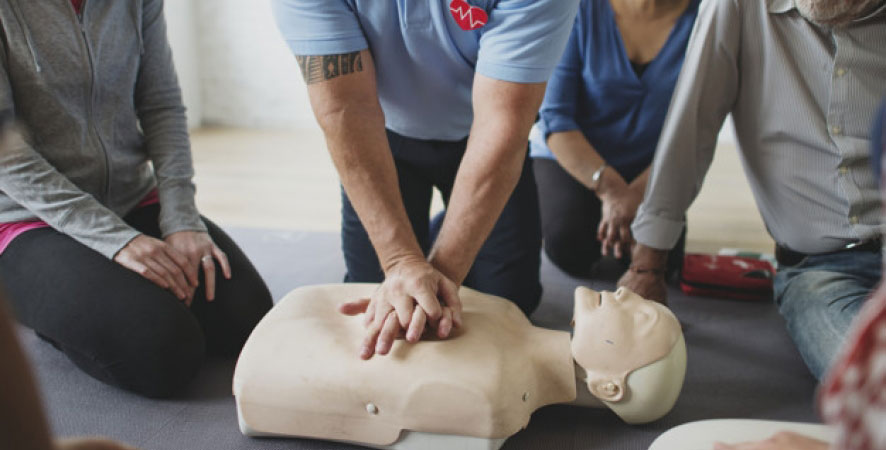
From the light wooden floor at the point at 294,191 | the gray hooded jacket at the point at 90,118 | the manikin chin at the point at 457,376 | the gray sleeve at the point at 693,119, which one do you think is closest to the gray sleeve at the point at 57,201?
the gray hooded jacket at the point at 90,118

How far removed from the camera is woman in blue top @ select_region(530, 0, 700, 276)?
1938mm

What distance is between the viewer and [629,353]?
4.14ft

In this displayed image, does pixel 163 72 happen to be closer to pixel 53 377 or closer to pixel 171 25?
pixel 53 377

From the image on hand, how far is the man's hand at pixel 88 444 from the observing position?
→ 0.61 meters

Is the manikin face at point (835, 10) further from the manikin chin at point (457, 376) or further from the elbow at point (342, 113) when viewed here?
the elbow at point (342, 113)

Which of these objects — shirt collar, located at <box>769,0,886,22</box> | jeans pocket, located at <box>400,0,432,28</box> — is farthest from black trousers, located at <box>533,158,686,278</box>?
jeans pocket, located at <box>400,0,432,28</box>

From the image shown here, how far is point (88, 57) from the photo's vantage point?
4.86ft

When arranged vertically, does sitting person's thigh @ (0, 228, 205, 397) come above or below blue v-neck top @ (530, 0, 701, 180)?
below

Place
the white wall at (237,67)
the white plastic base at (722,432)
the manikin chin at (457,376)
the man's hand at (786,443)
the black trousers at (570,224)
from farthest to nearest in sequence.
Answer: the white wall at (237,67), the black trousers at (570,224), the manikin chin at (457,376), the white plastic base at (722,432), the man's hand at (786,443)

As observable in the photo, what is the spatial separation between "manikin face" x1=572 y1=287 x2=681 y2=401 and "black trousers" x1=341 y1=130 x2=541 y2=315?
0.46 m

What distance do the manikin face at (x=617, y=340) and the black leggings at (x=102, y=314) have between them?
2.57 feet

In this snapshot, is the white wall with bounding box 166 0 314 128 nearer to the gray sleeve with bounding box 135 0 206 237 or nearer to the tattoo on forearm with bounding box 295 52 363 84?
the gray sleeve with bounding box 135 0 206 237

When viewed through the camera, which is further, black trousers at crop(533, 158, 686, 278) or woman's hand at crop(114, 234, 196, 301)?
black trousers at crop(533, 158, 686, 278)

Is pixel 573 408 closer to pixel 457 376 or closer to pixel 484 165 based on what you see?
pixel 457 376
